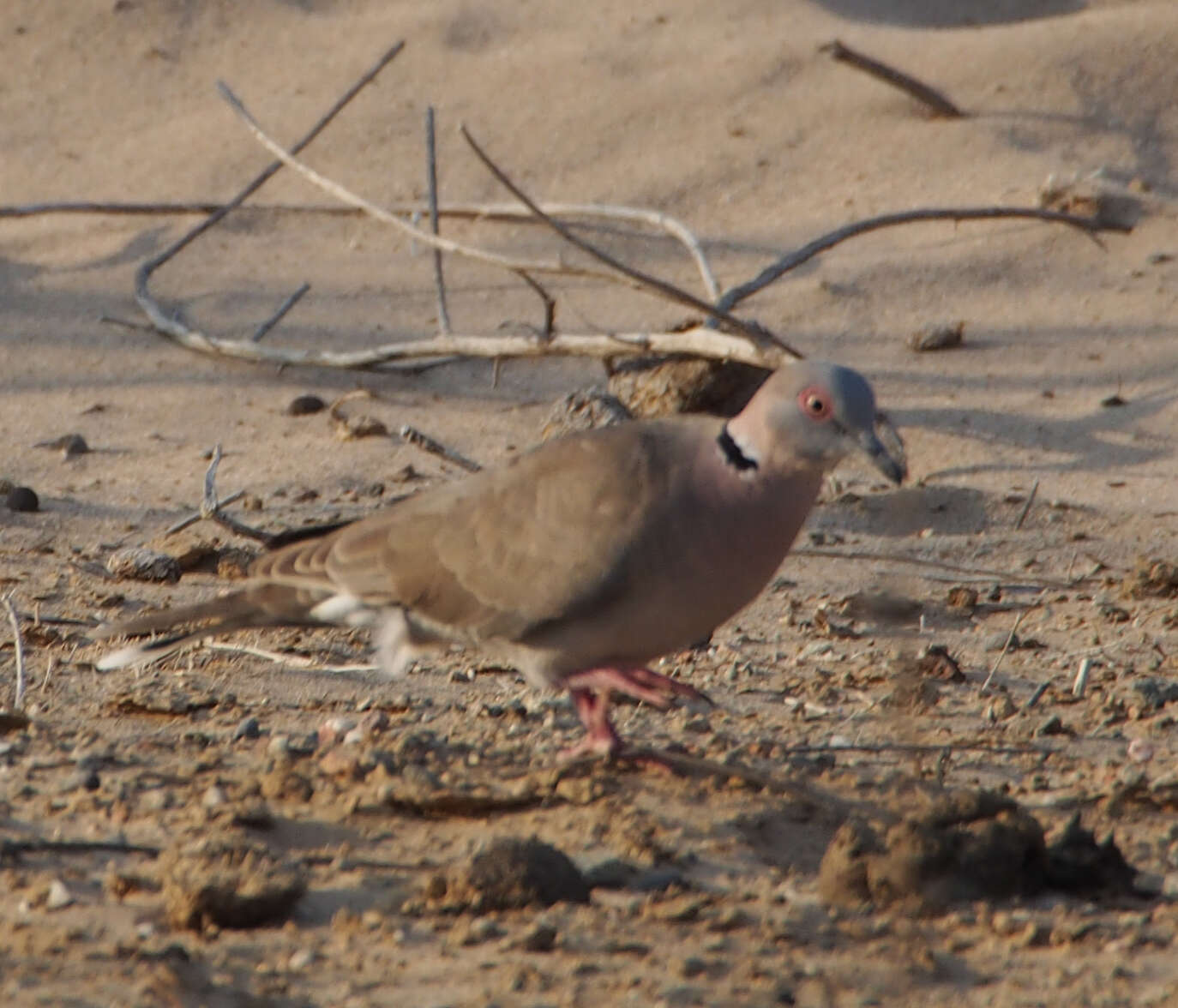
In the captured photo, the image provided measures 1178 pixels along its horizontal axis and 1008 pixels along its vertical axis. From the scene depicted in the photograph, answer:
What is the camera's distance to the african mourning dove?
3.22 m

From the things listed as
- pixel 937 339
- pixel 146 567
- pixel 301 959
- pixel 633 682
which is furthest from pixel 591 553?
pixel 937 339

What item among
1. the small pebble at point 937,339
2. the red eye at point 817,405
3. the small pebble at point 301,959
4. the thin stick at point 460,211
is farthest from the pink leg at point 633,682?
the small pebble at point 937,339

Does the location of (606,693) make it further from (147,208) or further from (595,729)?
(147,208)

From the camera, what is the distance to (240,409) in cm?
623

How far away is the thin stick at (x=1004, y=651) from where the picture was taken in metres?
3.98

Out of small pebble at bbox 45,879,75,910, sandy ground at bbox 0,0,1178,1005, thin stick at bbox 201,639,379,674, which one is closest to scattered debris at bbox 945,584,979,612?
sandy ground at bbox 0,0,1178,1005

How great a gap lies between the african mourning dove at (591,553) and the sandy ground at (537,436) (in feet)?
0.60

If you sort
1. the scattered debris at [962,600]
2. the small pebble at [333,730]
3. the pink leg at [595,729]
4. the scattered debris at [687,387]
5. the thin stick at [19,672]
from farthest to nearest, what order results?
the scattered debris at [687,387] < the scattered debris at [962,600] < the thin stick at [19,672] < the small pebble at [333,730] < the pink leg at [595,729]

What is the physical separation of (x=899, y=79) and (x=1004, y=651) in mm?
3920

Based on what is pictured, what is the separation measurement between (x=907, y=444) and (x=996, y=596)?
1205mm

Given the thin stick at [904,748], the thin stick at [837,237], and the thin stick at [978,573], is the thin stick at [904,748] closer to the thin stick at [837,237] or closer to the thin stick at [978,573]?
the thin stick at [978,573]

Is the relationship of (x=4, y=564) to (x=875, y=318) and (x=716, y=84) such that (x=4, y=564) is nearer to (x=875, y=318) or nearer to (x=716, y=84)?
(x=875, y=318)

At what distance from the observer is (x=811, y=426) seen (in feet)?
10.6

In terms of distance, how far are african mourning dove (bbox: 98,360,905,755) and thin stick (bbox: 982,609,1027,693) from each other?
0.76 m
